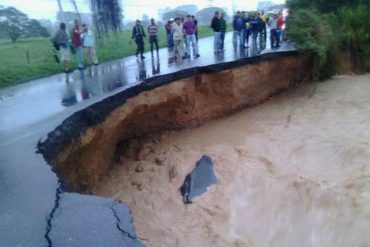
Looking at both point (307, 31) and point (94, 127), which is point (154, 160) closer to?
point (94, 127)

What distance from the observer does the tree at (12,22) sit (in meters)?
19.4

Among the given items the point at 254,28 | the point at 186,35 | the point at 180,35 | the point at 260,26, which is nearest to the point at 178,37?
the point at 180,35

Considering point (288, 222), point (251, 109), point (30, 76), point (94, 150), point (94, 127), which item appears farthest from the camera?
point (30, 76)

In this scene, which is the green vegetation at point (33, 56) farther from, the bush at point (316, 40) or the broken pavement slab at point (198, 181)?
the bush at point (316, 40)

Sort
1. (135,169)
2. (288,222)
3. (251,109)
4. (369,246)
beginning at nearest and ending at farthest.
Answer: (369,246) < (288,222) < (135,169) < (251,109)

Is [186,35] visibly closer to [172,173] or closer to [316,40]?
[316,40]

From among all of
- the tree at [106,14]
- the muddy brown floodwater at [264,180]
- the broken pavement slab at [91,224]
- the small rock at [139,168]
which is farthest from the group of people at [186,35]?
the broken pavement slab at [91,224]

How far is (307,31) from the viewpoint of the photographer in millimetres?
11281

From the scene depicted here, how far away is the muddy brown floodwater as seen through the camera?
5906 mm

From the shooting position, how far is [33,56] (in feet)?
51.6

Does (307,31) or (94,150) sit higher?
(307,31)

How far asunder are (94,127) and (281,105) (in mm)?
6224

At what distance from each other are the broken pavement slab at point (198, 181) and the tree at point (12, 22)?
1587 centimetres

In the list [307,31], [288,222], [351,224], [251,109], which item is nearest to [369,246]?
[351,224]
